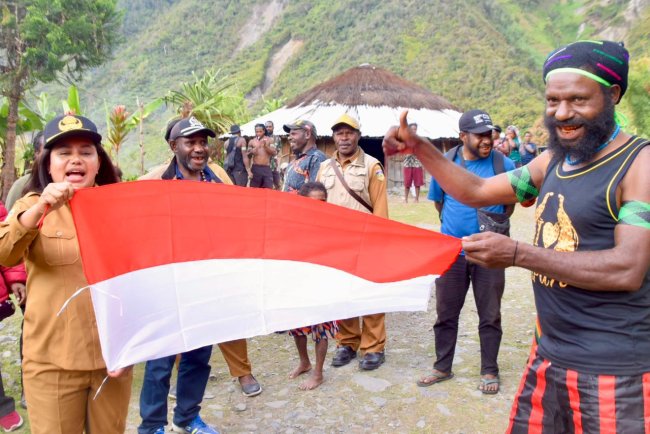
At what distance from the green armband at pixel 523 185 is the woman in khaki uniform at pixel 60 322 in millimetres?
1933

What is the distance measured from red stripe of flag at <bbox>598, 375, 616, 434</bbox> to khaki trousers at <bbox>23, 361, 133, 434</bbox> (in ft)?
6.63

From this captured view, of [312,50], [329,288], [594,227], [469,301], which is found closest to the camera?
[594,227]

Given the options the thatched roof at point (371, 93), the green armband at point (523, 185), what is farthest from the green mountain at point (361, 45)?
the green armband at point (523, 185)

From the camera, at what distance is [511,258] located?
1.99m

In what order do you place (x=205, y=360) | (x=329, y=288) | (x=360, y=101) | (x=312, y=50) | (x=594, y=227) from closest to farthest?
(x=594, y=227)
(x=329, y=288)
(x=205, y=360)
(x=360, y=101)
(x=312, y=50)

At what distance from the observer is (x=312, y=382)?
178 inches

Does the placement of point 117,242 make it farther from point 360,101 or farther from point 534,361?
point 360,101

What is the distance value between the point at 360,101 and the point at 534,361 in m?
18.7

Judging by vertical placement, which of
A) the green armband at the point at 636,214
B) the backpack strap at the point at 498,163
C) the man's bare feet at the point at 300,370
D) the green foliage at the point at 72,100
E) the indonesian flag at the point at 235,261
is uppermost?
the green foliage at the point at 72,100

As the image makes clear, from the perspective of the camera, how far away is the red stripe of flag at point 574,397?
2049 millimetres

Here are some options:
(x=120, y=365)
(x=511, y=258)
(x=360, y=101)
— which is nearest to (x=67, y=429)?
(x=120, y=365)

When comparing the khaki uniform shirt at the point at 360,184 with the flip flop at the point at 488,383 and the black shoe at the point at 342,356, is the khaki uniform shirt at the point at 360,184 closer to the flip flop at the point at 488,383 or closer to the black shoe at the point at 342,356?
the black shoe at the point at 342,356

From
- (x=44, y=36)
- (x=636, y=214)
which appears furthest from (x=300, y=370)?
(x=44, y=36)

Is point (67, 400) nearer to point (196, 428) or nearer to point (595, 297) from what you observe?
point (196, 428)
